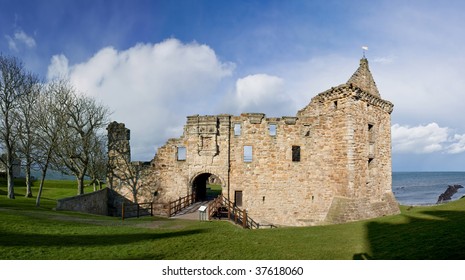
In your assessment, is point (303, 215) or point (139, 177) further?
point (139, 177)

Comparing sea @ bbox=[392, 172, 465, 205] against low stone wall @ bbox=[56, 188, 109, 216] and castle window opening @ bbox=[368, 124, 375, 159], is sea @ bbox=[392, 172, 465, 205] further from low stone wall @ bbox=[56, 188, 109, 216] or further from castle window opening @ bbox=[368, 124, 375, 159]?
low stone wall @ bbox=[56, 188, 109, 216]

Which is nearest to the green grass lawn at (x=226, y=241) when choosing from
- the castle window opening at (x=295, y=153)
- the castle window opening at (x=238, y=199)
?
the castle window opening at (x=238, y=199)

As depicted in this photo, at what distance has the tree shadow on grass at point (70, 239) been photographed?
10.2 metres

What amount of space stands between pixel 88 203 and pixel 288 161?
578 inches

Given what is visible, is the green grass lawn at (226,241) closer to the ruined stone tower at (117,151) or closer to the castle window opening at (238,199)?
the castle window opening at (238,199)

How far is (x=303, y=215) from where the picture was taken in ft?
74.2

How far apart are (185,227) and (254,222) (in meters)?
8.63

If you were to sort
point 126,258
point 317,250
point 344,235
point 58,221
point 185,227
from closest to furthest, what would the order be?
1. point 126,258
2. point 317,250
3. point 344,235
4. point 58,221
5. point 185,227

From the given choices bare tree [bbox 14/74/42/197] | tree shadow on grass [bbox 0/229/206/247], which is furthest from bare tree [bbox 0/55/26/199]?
tree shadow on grass [bbox 0/229/206/247]

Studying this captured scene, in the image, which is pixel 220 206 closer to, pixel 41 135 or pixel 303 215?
pixel 303 215

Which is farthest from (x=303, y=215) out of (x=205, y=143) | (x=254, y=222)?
(x=205, y=143)

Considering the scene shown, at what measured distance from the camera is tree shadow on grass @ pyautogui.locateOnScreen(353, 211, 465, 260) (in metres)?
9.02

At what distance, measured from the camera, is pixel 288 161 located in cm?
2292

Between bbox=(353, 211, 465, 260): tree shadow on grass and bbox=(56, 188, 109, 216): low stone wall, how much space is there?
16728 millimetres
